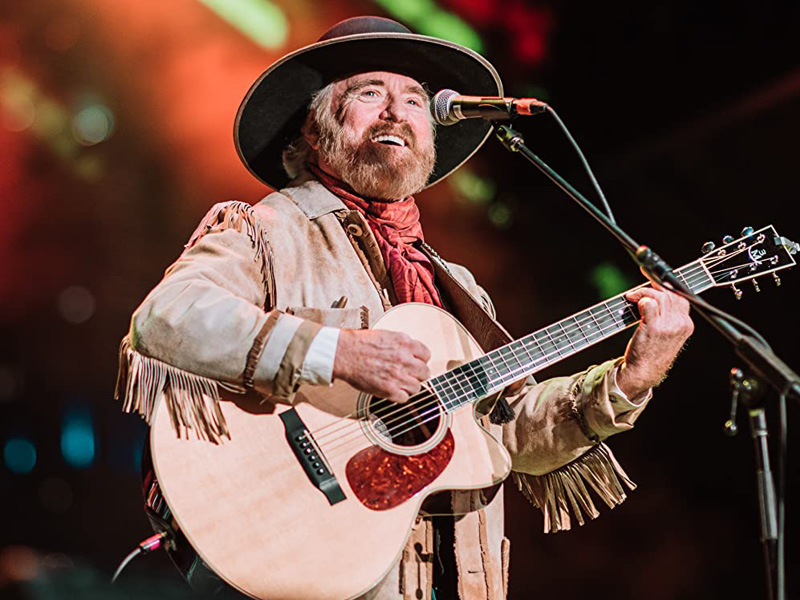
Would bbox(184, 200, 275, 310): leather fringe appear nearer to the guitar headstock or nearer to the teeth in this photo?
the teeth

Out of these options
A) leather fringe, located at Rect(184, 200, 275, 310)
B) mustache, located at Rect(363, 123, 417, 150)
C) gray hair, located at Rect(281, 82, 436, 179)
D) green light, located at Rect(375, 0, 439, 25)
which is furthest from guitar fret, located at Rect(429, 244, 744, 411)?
green light, located at Rect(375, 0, 439, 25)

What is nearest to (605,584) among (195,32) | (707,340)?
(707,340)

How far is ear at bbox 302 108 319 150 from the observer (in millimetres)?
3014

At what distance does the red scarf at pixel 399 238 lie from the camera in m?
2.67

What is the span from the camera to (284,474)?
6.91 ft

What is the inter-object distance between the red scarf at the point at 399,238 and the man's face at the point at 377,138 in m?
0.05

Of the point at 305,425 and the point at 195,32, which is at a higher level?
the point at 195,32

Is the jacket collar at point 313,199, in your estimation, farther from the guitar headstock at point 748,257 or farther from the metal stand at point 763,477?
the metal stand at point 763,477

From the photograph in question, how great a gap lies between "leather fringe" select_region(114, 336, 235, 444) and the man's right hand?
1.10ft

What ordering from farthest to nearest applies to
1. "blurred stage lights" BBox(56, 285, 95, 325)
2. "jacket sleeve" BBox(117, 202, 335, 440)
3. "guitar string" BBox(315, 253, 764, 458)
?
"blurred stage lights" BBox(56, 285, 95, 325), "guitar string" BBox(315, 253, 764, 458), "jacket sleeve" BBox(117, 202, 335, 440)

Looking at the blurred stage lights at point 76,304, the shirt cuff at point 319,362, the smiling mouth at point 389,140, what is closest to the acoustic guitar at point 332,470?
the shirt cuff at point 319,362

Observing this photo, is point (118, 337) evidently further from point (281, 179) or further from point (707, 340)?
point (707, 340)

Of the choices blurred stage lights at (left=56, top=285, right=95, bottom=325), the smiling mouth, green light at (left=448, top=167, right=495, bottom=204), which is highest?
green light at (left=448, top=167, right=495, bottom=204)

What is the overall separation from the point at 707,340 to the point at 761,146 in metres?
1.05
